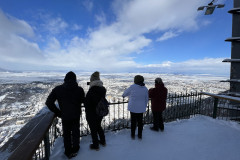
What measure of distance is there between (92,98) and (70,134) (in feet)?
3.34

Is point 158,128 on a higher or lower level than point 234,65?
lower

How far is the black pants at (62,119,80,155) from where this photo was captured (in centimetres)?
294

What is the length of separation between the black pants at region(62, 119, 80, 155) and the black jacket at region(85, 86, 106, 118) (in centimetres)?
40

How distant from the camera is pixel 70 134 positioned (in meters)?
3.04

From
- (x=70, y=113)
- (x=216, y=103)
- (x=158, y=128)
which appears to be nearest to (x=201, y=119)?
(x=216, y=103)

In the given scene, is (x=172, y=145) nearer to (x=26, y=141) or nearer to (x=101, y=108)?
(x=101, y=108)

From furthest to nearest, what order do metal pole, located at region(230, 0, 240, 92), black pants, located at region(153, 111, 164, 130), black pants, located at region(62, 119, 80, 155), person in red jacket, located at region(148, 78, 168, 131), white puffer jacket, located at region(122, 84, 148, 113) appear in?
metal pole, located at region(230, 0, 240, 92)
black pants, located at region(153, 111, 164, 130)
person in red jacket, located at region(148, 78, 168, 131)
white puffer jacket, located at region(122, 84, 148, 113)
black pants, located at region(62, 119, 80, 155)

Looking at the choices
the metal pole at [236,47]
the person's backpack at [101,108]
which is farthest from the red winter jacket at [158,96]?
the metal pole at [236,47]

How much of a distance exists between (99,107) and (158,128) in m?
2.47

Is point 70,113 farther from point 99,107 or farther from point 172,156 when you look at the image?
point 172,156

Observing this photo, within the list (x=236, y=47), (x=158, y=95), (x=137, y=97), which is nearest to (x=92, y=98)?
(x=137, y=97)

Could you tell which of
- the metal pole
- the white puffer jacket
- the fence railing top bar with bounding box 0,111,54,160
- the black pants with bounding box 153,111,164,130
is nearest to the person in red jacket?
the black pants with bounding box 153,111,164,130

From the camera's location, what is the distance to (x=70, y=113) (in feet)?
9.34

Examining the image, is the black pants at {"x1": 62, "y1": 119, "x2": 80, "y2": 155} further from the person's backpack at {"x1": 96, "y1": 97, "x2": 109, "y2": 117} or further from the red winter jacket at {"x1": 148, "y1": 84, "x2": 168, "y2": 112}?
the red winter jacket at {"x1": 148, "y1": 84, "x2": 168, "y2": 112}
